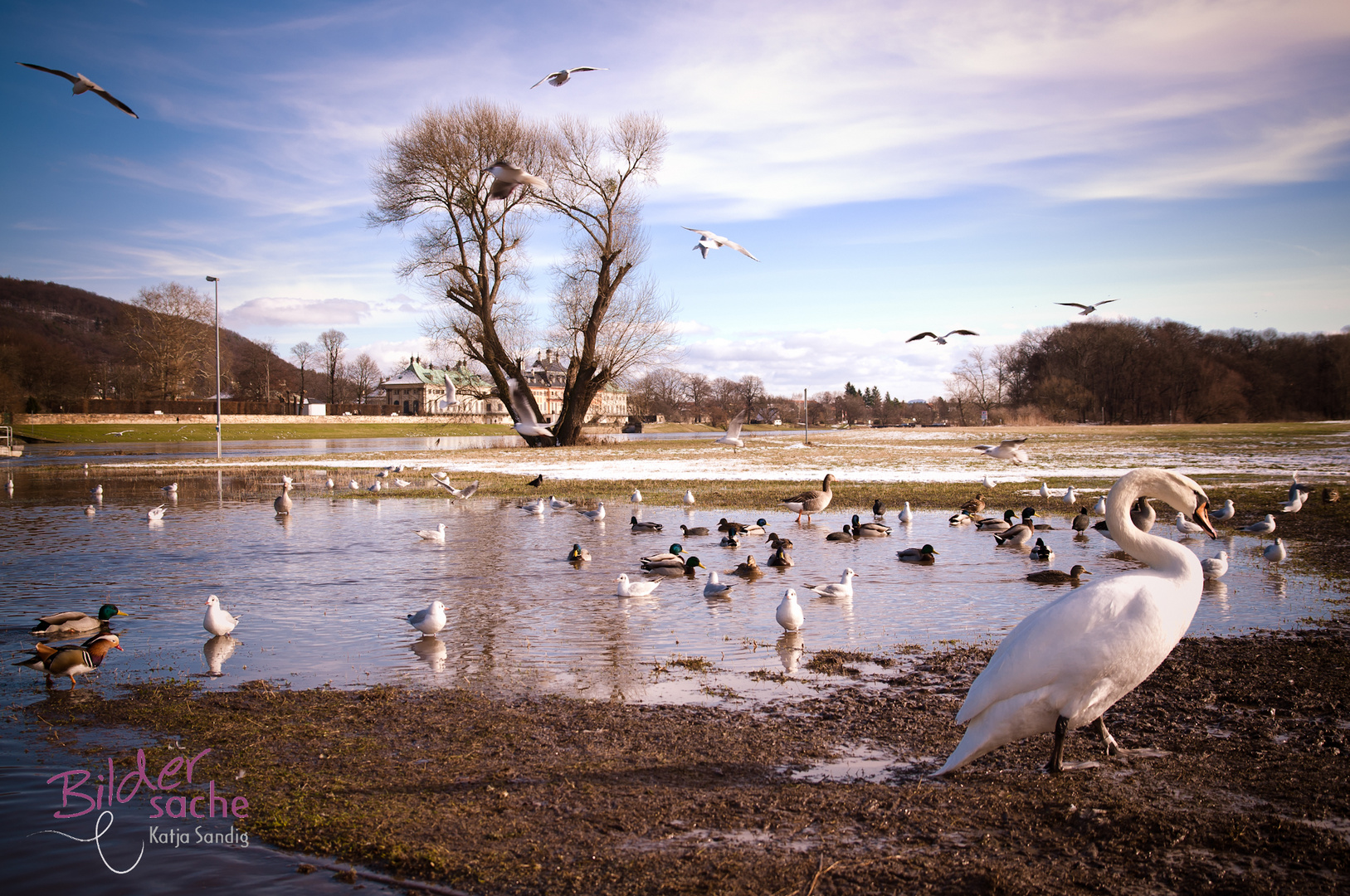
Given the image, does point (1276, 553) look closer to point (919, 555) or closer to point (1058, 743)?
point (919, 555)

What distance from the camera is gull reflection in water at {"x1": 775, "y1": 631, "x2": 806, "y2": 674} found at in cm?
725

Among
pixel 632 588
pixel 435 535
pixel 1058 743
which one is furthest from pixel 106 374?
pixel 1058 743

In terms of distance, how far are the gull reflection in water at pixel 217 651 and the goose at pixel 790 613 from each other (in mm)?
5293

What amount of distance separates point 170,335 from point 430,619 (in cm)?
9219

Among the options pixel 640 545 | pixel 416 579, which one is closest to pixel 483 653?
pixel 416 579

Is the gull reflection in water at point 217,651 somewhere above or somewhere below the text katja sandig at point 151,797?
below

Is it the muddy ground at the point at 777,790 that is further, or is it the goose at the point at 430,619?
the goose at the point at 430,619

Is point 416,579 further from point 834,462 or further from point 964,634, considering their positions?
point 834,462

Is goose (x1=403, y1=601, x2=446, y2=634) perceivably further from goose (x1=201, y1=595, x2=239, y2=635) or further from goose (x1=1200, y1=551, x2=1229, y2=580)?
goose (x1=1200, y1=551, x2=1229, y2=580)

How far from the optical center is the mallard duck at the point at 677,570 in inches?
460

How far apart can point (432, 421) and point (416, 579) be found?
334 feet

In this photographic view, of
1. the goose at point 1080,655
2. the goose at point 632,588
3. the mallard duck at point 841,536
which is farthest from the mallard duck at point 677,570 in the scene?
the goose at point 1080,655

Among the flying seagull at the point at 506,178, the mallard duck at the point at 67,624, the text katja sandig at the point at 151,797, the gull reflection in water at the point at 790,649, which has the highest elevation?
the flying seagull at the point at 506,178

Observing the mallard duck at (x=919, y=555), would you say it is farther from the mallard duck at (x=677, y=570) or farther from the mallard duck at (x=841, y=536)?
the mallard duck at (x=677, y=570)
